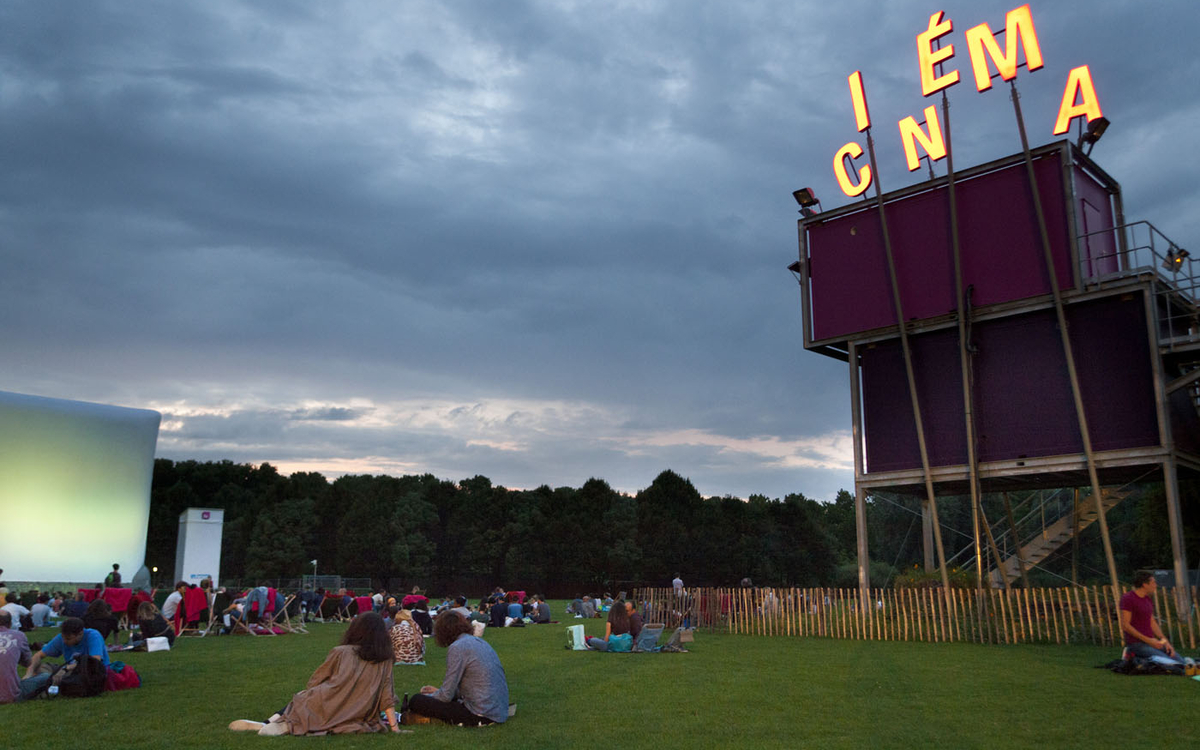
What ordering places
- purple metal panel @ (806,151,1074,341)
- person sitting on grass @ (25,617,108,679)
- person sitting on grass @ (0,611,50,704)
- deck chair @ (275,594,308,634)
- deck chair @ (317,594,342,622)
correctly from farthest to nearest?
deck chair @ (317,594,342,622) → deck chair @ (275,594,308,634) → purple metal panel @ (806,151,1074,341) → person sitting on grass @ (25,617,108,679) → person sitting on grass @ (0,611,50,704)

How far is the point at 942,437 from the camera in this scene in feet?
85.4

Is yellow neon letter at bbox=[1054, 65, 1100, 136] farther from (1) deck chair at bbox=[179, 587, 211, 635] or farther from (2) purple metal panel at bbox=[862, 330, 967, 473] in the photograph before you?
(1) deck chair at bbox=[179, 587, 211, 635]

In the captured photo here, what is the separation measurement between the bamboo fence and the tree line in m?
45.6

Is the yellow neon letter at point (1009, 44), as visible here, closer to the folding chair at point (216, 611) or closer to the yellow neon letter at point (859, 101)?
the yellow neon letter at point (859, 101)

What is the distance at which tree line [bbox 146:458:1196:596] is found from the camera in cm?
7425

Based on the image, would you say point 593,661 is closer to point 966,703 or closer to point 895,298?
point 966,703

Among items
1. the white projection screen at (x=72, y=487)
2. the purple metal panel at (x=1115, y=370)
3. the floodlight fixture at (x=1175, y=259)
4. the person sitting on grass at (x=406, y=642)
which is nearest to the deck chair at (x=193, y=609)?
the person sitting on grass at (x=406, y=642)

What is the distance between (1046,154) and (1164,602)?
511 inches

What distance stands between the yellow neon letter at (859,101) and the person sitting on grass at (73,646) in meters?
24.5

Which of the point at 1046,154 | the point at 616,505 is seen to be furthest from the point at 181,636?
the point at 616,505

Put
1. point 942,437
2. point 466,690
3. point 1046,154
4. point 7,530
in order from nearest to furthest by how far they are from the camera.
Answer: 1. point 466,690
2. point 1046,154
3. point 942,437
4. point 7,530

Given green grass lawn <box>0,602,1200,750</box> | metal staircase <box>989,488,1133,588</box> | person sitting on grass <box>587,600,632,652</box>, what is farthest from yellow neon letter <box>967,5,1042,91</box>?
person sitting on grass <box>587,600,632,652</box>

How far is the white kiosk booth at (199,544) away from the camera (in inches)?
1672

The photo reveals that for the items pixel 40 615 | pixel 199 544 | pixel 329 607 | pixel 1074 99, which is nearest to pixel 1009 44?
pixel 1074 99
